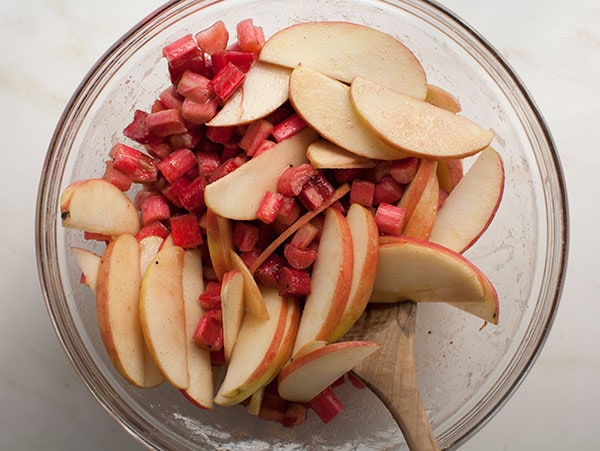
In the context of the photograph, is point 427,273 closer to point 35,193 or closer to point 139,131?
point 139,131

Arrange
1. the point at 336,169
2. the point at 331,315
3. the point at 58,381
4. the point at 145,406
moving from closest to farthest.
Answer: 1. the point at 331,315
2. the point at 336,169
3. the point at 145,406
4. the point at 58,381

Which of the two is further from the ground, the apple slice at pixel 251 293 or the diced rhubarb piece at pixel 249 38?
the diced rhubarb piece at pixel 249 38

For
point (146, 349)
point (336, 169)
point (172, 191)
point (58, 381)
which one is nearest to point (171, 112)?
point (172, 191)

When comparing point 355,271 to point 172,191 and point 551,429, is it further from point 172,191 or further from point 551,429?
point 551,429

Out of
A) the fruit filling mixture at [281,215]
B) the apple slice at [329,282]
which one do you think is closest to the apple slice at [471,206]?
the fruit filling mixture at [281,215]

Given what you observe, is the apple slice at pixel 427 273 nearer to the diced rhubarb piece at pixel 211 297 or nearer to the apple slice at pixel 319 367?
the apple slice at pixel 319 367

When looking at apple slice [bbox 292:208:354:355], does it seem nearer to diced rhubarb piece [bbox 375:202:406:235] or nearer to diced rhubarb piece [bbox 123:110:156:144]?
diced rhubarb piece [bbox 375:202:406:235]

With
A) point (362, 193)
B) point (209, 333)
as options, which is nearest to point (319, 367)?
point (209, 333)
